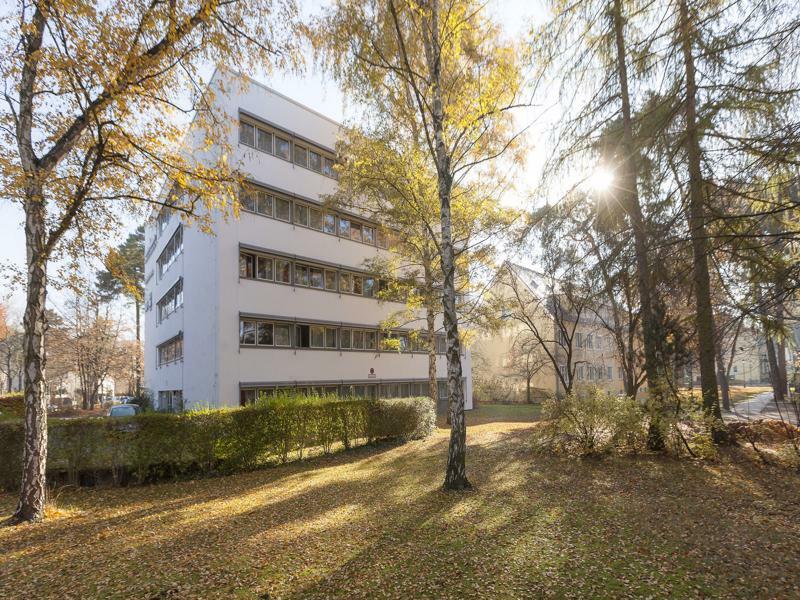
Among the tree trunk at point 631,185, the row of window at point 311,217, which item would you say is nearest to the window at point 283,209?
the row of window at point 311,217

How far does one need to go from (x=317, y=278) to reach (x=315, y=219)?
9.42 feet

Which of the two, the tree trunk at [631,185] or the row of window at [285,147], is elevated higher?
the row of window at [285,147]

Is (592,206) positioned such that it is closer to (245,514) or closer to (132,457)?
(245,514)

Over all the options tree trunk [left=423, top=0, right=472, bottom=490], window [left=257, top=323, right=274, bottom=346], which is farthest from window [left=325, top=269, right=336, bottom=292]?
tree trunk [left=423, top=0, right=472, bottom=490]

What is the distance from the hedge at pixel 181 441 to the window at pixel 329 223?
10679 mm

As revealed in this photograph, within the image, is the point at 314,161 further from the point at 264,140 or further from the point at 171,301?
the point at 171,301

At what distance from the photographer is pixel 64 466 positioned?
9688 millimetres

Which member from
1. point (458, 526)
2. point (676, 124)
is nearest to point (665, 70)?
point (676, 124)

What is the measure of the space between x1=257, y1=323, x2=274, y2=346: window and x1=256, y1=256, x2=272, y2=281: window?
2031mm

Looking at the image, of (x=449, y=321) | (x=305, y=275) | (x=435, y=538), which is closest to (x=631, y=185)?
(x=449, y=321)

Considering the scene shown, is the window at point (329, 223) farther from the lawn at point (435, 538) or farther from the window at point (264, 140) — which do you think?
the lawn at point (435, 538)

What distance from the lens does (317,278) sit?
21.9 m

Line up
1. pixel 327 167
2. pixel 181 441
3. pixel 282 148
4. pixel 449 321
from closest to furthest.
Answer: pixel 449 321
pixel 181 441
pixel 282 148
pixel 327 167

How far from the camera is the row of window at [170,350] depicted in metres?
23.9
